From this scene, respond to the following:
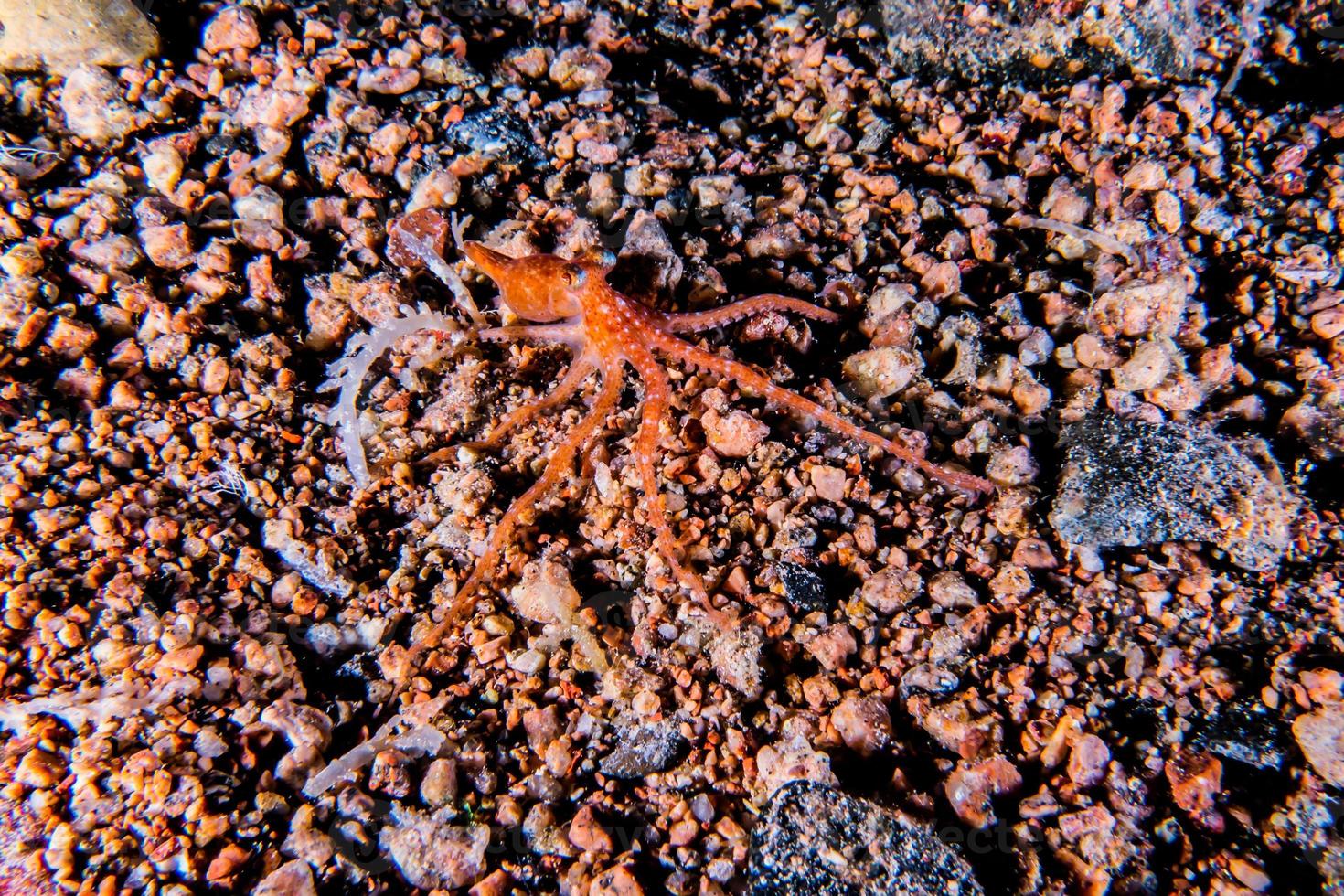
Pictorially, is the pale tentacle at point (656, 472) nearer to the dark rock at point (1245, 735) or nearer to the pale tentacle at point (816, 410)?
the pale tentacle at point (816, 410)

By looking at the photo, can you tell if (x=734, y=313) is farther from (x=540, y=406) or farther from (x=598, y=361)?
(x=540, y=406)

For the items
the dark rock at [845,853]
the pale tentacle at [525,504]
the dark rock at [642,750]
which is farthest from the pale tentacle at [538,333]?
the dark rock at [845,853]

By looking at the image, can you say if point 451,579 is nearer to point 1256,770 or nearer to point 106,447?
point 106,447

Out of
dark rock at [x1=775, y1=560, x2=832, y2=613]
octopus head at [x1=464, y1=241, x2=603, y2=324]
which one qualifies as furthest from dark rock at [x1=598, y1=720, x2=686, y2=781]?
octopus head at [x1=464, y1=241, x2=603, y2=324]

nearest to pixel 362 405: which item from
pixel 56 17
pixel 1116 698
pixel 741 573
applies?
pixel 741 573

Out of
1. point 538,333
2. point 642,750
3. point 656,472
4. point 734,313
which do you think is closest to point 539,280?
point 538,333
